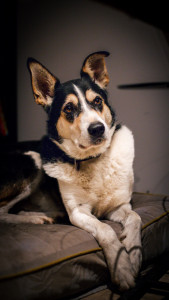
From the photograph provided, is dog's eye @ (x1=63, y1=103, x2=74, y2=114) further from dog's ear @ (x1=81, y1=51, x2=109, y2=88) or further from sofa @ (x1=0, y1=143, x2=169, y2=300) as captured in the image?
sofa @ (x1=0, y1=143, x2=169, y2=300)

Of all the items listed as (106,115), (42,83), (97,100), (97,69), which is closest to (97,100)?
(97,100)

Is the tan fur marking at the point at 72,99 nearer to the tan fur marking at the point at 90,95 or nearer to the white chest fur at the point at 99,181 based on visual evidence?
the tan fur marking at the point at 90,95

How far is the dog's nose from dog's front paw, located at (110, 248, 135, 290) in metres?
0.63

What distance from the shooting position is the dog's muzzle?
132 cm

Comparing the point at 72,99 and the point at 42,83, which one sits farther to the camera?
the point at 42,83

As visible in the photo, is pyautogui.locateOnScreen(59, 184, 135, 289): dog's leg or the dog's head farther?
the dog's head

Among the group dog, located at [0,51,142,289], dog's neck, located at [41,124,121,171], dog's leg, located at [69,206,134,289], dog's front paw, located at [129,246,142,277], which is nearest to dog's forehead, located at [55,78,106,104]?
dog, located at [0,51,142,289]

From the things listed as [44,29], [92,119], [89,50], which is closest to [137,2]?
[92,119]

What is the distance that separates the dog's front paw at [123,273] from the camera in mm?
1012

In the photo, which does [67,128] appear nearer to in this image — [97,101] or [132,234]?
[97,101]

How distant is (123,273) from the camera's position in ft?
3.37

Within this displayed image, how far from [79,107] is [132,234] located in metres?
0.79

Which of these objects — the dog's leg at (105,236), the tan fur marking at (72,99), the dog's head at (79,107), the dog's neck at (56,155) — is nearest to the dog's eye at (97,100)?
the dog's head at (79,107)

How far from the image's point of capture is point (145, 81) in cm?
201
